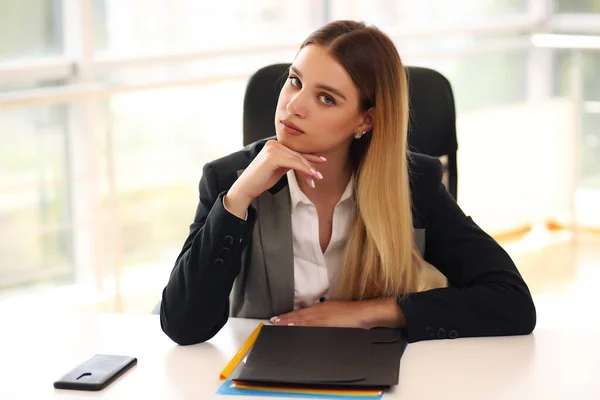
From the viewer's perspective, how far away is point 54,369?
1578 mm

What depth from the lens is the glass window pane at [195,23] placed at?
365cm

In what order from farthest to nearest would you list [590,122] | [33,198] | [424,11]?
[590,122] → [424,11] → [33,198]

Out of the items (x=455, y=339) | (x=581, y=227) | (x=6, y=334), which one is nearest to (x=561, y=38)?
(x=581, y=227)

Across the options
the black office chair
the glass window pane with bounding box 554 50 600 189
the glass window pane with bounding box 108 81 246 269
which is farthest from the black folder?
the glass window pane with bounding box 554 50 600 189

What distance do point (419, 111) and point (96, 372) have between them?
3.53 feet

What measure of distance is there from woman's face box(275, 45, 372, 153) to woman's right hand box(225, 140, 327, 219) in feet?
0.12

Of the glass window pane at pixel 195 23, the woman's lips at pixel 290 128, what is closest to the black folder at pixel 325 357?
the woman's lips at pixel 290 128

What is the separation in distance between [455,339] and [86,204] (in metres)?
2.18

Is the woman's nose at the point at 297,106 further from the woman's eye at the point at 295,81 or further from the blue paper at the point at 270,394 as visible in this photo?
the blue paper at the point at 270,394

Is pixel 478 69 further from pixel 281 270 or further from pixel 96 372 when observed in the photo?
pixel 96 372

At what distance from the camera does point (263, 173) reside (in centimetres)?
180

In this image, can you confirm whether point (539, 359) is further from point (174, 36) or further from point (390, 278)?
point (174, 36)

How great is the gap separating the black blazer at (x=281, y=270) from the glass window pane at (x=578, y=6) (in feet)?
11.3

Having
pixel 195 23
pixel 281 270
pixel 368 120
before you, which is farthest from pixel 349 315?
pixel 195 23
